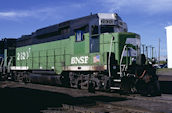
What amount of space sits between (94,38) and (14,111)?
18.5 feet

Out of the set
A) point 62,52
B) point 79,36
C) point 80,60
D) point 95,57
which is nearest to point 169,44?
point 62,52

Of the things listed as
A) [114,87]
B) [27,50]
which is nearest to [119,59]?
[114,87]

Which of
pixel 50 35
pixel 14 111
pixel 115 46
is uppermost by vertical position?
pixel 50 35

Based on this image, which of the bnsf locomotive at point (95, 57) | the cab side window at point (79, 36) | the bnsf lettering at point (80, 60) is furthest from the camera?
the cab side window at point (79, 36)

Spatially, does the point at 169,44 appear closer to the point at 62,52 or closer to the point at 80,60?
the point at 62,52

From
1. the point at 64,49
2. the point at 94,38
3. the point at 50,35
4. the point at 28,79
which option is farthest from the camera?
the point at 28,79

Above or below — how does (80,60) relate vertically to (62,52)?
below

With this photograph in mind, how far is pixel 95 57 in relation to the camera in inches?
409

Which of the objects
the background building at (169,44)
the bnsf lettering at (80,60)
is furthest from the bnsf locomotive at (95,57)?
the background building at (169,44)

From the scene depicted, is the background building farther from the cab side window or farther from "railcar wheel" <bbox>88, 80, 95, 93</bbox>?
"railcar wheel" <bbox>88, 80, 95, 93</bbox>

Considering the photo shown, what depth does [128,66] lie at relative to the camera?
968 centimetres

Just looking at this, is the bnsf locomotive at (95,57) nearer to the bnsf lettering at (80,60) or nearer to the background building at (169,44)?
the bnsf lettering at (80,60)

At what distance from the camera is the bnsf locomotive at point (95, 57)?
950 cm

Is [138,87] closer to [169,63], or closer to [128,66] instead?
[128,66]
